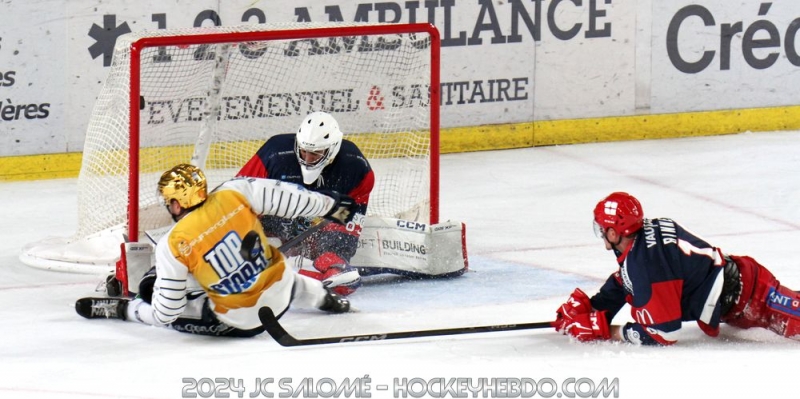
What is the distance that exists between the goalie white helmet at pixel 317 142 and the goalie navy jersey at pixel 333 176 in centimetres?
14

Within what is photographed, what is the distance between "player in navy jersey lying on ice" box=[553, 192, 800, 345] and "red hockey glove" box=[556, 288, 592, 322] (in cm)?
4

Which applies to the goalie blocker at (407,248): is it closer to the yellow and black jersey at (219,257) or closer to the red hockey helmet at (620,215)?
the yellow and black jersey at (219,257)

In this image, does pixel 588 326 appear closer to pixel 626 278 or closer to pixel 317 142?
pixel 626 278

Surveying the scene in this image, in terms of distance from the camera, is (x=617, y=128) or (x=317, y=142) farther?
(x=617, y=128)

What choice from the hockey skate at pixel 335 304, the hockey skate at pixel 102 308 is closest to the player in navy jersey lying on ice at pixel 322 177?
the hockey skate at pixel 335 304

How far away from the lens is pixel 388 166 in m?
7.12

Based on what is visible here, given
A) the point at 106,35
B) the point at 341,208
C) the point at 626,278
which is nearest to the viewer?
the point at 626,278

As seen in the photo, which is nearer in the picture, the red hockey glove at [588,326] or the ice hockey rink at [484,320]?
the ice hockey rink at [484,320]

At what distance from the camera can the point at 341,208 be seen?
217 inches

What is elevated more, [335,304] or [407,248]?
[407,248]

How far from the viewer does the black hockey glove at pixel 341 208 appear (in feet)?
18.1

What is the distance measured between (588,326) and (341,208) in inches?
41.3

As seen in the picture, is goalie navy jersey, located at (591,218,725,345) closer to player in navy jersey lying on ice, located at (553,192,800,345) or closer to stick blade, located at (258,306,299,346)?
player in navy jersey lying on ice, located at (553,192,800,345)

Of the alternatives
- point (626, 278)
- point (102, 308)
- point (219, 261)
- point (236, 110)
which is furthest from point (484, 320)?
point (236, 110)
